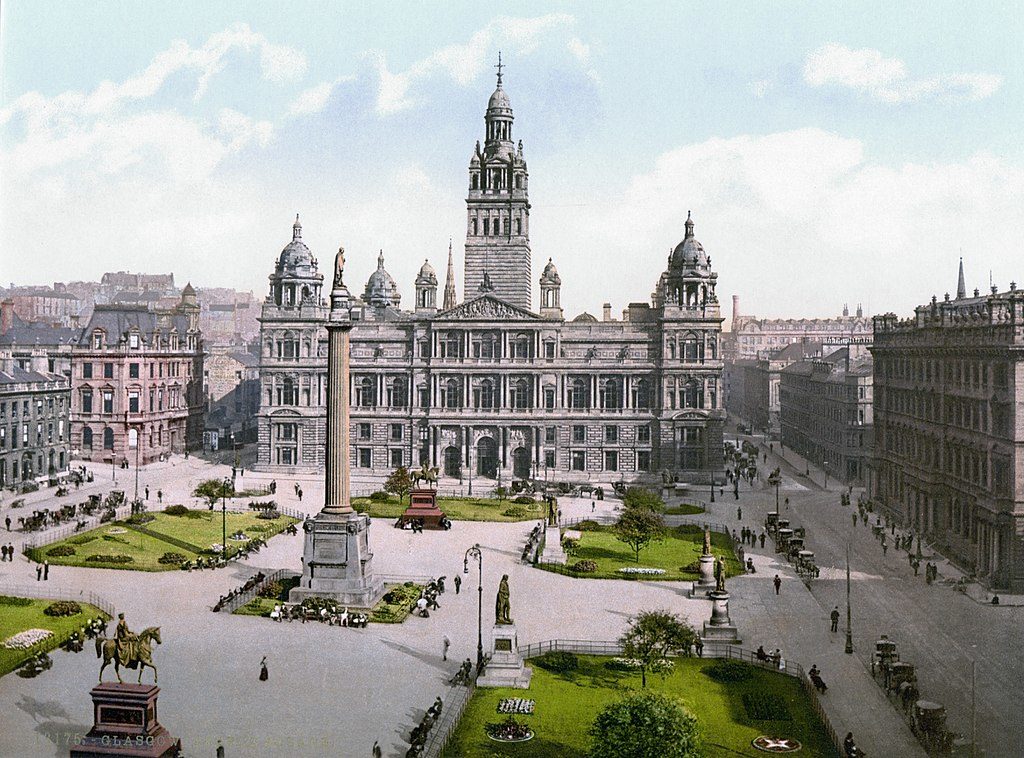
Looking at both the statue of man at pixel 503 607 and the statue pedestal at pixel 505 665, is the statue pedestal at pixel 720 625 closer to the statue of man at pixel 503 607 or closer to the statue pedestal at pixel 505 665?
the statue pedestal at pixel 505 665

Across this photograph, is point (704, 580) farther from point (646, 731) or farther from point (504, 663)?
point (646, 731)

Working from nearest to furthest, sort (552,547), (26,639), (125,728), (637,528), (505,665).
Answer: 1. (125,728)
2. (505,665)
3. (26,639)
4. (637,528)
5. (552,547)

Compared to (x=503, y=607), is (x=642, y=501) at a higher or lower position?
higher

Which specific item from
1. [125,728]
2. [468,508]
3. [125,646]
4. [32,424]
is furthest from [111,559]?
[32,424]

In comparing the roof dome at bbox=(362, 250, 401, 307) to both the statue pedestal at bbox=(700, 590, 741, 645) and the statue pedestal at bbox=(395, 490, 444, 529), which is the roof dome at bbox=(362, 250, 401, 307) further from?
the statue pedestal at bbox=(700, 590, 741, 645)

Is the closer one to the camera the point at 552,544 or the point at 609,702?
the point at 609,702

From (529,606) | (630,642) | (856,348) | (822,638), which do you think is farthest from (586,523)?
(856,348)

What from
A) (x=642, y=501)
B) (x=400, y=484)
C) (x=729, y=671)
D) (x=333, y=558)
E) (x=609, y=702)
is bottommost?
(x=609, y=702)
